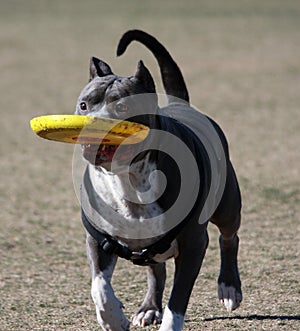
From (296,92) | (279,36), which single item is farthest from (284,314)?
(279,36)

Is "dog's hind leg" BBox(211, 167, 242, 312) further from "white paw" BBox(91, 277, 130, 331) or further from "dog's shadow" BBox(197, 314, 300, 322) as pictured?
"white paw" BBox(91, 277, 130, 331)

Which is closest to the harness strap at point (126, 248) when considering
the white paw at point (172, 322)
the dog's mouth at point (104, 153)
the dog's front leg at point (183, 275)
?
the dog's front leg at point (183, 275)

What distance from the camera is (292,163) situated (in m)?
10.4

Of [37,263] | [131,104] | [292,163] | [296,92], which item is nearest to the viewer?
[131,104]

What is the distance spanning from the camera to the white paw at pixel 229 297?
5.41 m

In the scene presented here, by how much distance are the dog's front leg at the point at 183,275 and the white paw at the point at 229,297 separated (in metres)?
0.82

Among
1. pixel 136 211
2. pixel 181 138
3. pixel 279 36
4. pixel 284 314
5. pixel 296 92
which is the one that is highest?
pixel 279 36

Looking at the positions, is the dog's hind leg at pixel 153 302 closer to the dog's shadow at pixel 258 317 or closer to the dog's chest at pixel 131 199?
the dog's shadow at pixel 258 317

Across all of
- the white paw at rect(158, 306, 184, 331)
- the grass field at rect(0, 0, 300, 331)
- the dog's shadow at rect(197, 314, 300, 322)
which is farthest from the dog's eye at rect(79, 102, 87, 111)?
the dog's shadow at rect(197, 314, 300, 322)

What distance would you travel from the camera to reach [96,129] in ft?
14.0

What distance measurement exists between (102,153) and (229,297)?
1515 millimetres

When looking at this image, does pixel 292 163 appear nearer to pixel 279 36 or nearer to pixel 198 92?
pixel 198 92

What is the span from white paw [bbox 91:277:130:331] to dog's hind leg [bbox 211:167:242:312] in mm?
1075

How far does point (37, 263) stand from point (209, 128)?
211cm
